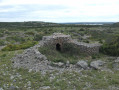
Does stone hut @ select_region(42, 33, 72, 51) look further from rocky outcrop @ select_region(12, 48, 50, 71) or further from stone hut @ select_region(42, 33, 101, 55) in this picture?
rocky outcrop @ select_region(12, 48, 50, 71)

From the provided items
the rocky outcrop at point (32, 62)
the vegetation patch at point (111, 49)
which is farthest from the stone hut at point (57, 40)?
the vegetation patch at point (111, 49)

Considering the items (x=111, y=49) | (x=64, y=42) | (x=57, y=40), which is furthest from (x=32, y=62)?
(x=111, y=49)

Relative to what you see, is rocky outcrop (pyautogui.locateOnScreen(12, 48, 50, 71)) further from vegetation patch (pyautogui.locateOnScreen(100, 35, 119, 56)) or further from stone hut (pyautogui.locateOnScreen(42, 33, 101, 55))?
vegetation patch (pyautogui.locateOnScreen(100, 35, 119, 56))

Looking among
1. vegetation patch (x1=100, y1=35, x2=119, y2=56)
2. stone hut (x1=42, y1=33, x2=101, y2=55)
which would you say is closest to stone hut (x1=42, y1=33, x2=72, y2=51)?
stone hut (x1=42, y1=33, x2=101, y2=55)

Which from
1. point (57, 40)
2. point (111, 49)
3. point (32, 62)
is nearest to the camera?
point (32, 62)

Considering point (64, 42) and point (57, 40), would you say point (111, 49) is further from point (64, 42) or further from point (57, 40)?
point (57, 40)


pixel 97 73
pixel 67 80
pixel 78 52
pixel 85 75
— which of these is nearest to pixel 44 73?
pixel 67 80

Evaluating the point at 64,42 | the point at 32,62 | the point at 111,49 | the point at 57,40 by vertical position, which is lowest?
the point at 32,62

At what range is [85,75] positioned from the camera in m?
7.44

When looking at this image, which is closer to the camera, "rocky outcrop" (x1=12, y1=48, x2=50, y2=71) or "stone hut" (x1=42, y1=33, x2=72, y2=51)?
"rocky outcrop" (x1=12, y1=48, x2=50, y2=71)

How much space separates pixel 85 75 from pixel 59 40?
752 cm

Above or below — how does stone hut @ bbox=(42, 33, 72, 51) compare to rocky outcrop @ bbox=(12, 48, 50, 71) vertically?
above

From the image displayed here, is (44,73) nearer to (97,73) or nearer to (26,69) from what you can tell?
(26,69)

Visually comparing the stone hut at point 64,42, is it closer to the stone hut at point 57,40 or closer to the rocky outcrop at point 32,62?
the stone hut at point 57,40
